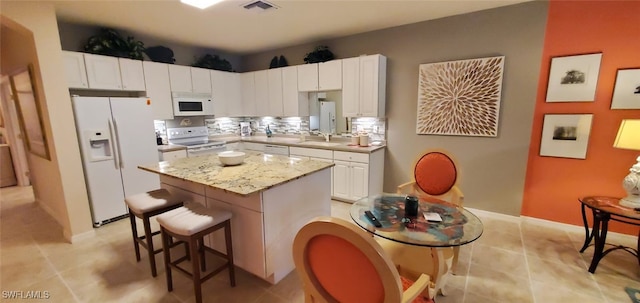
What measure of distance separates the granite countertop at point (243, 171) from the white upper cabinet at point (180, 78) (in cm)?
205

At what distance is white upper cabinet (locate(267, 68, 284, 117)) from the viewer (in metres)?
4.71

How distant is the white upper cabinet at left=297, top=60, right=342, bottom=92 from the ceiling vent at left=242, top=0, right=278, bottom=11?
52.2 inches

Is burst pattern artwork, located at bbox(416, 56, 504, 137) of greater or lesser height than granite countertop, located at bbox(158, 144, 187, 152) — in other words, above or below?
above

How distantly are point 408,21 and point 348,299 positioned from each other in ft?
11.7

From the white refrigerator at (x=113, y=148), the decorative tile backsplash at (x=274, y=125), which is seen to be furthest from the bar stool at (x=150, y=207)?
the decorative tile backsplash at (x=274, y=125)

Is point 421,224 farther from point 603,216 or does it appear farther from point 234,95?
point 234,95

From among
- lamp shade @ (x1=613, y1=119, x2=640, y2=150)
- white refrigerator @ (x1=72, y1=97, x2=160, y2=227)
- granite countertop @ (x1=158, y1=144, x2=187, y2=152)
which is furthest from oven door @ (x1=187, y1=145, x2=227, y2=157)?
lamp shade @ (x1=613, y1=119, x2=640, y2=150)

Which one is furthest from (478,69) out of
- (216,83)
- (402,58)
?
(216,83)

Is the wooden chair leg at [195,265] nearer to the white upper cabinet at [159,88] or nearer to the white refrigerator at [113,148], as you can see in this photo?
the white refrigerator at [113,148]

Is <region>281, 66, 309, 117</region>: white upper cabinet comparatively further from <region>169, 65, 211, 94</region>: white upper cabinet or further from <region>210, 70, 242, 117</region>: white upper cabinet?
<region>169, 65, 211, 94</region>: white upper cabinet

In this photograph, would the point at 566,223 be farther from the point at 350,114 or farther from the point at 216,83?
the point at 216,83

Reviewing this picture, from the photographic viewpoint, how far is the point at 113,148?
331cm

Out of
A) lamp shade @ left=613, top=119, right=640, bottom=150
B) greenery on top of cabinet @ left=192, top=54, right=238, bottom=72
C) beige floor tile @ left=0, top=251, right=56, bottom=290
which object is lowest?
beige floor tile @ left=0, top=251, right=56, bottom=290

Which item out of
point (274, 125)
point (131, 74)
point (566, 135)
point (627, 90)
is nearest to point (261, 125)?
point (274, 125)
